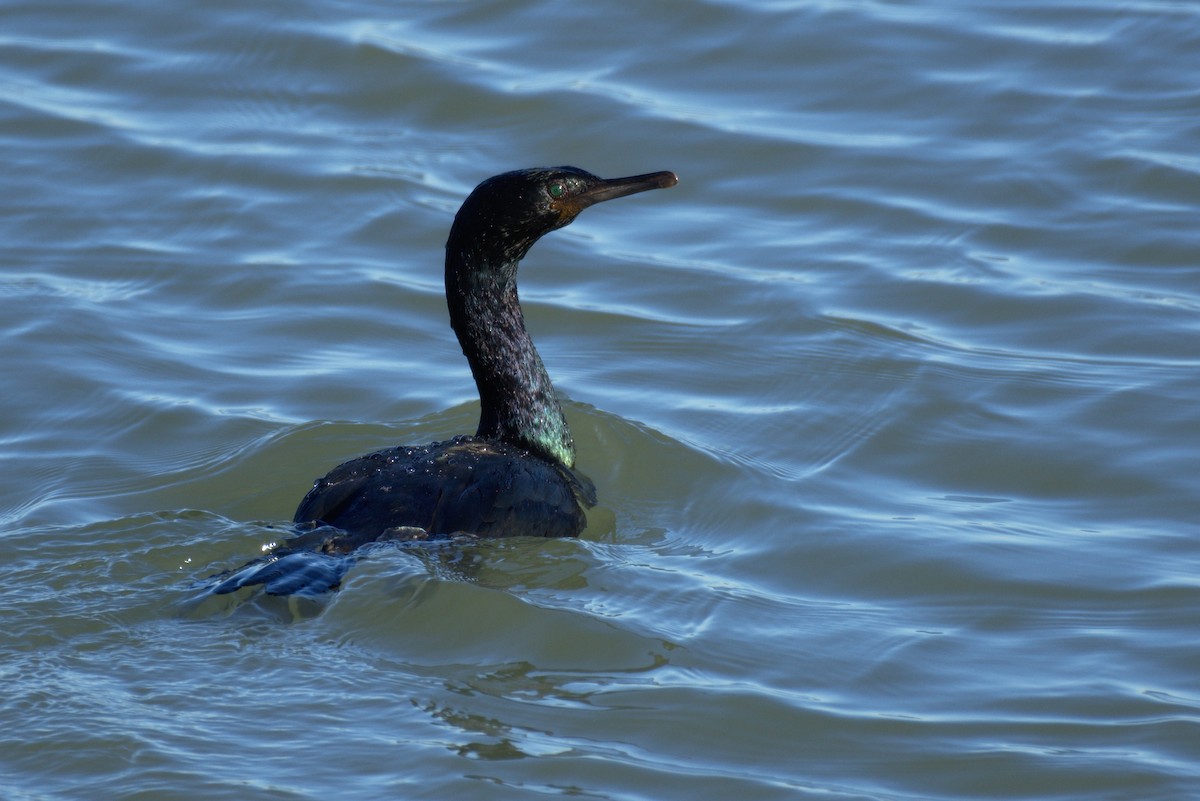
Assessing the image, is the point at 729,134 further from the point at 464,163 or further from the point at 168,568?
the point at 168,568

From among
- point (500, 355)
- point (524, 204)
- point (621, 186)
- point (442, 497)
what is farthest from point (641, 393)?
point (442, 497)

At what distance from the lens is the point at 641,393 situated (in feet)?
27.1

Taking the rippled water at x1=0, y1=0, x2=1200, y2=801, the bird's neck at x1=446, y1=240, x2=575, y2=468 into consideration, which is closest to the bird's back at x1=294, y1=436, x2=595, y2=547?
the rippled water at x1=0, y1=0, x2=1200, y2=801

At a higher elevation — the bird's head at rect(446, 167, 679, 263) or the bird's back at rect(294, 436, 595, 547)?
the bird's head at rect(446, 167, 679, 263)

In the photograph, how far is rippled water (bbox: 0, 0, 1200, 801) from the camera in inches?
215

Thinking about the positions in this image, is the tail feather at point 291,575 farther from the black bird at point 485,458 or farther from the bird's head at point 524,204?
the bird's head at point 524,204

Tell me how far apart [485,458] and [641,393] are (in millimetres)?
1782

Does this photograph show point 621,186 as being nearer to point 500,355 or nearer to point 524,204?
point 524,204

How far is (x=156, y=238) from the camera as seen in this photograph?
32.2 feet

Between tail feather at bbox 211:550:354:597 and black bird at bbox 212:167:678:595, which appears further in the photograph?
black bird at bbox 212:167:678:595

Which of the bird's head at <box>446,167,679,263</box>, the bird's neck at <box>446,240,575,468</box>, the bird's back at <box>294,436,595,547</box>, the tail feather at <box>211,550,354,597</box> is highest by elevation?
the bird's head at <box>446,167,679,263</box>

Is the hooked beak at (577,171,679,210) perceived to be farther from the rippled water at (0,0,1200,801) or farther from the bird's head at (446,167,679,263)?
the rippled water at (0,0,1200,801)

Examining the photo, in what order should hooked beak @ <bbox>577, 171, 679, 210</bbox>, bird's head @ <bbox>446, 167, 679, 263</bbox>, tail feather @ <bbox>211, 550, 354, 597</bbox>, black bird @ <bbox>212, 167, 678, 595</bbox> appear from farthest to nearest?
hooked beak @ <bbox>577, 171, 679, 210</bbox> < bird's head @ <bbox>446, 167, 679, 263</bbox> < black bird @ <bbox>212, 167, 678, 595</bbox> < tail feather @ <bbox>211, 550, 354, 597</bbox>

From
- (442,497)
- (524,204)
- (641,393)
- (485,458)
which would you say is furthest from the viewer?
(641,393)
